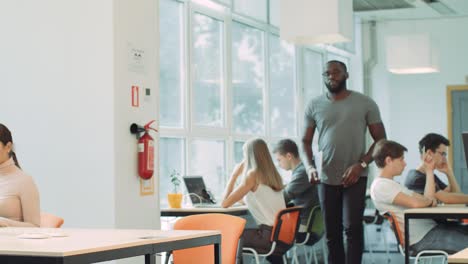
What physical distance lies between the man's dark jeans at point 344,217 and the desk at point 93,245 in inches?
97.8

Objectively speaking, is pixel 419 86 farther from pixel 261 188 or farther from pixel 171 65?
pixel 261 188

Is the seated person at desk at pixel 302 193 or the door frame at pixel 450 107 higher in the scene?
the door frame at pixel 450 107

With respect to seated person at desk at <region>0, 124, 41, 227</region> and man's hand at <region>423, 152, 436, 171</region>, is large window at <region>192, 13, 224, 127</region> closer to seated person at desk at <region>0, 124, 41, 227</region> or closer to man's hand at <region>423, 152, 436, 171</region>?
man's hand at <region>423, 152, 436, 171</region>

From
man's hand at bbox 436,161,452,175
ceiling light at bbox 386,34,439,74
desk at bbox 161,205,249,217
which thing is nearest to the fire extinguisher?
desk at bbox 161,205,249,217

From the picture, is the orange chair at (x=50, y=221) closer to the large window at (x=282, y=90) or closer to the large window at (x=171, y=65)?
the large window at (x=171, y=65)

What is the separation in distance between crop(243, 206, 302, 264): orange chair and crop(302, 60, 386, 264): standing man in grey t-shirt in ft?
0.74

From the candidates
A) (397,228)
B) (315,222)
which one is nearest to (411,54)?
(315,222)

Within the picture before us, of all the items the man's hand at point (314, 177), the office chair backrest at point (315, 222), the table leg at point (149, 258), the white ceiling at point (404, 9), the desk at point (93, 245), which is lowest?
the office chair backrest at point (315, 222)

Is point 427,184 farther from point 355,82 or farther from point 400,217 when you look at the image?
point 355,82

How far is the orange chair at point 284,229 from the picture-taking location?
18.8 ft

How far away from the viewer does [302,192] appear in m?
6.78

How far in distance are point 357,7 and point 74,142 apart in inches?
275

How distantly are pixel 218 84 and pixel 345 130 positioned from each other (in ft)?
8.09

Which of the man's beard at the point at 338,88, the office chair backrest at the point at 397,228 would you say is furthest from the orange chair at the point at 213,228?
the man's beard at the point at 338,88
